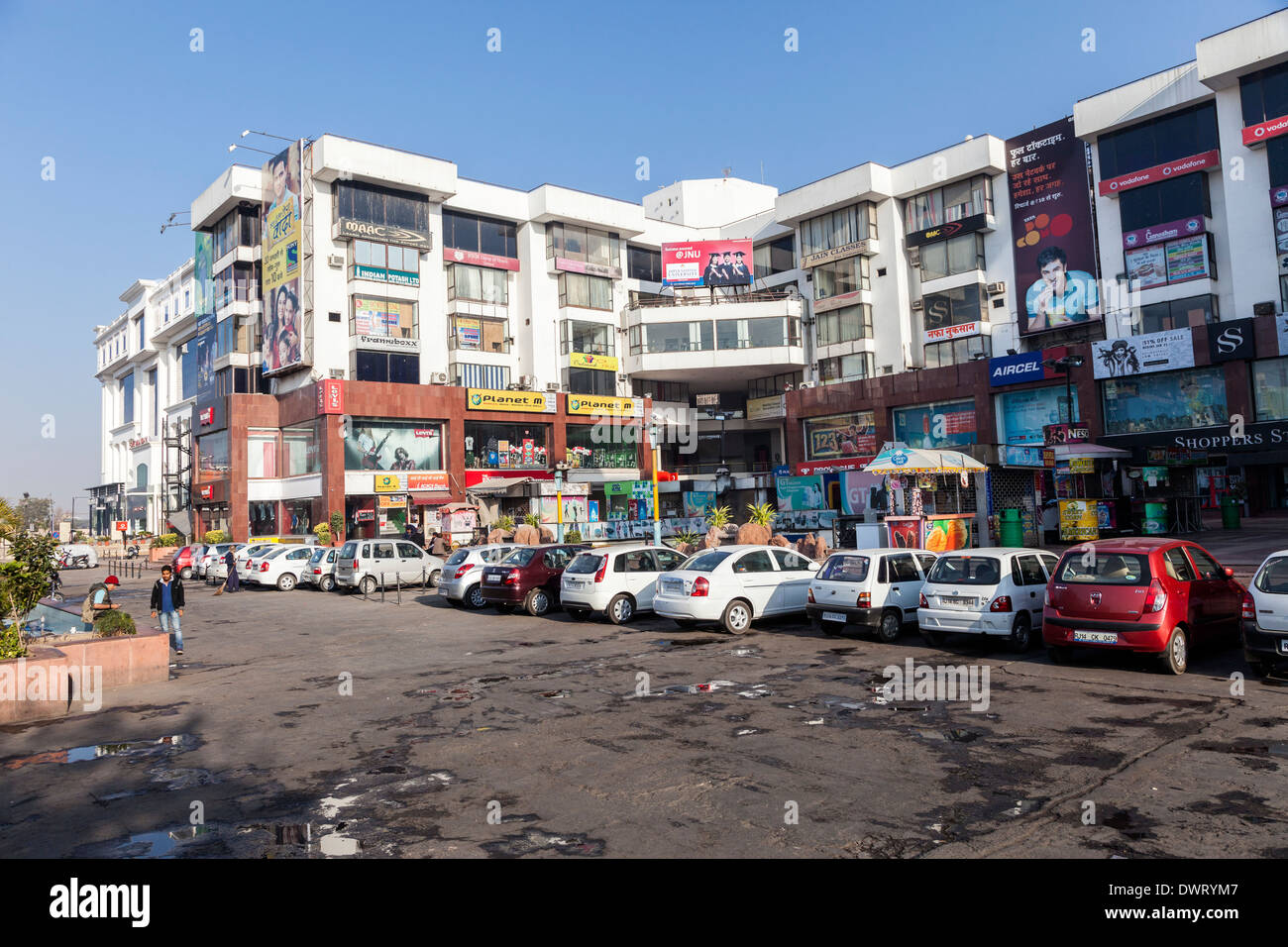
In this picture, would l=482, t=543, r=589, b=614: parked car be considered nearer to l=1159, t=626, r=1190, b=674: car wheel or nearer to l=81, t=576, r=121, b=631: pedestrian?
l=81, t=576, r=121, b=631: pedestrian

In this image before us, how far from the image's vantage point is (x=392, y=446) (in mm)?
46562

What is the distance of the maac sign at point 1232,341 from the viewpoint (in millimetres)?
35406

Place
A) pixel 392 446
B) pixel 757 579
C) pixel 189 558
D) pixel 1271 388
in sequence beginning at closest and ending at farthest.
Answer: pixel 757 579 < pixel 1271 388 < pixel 189 558 < pixel 392 446

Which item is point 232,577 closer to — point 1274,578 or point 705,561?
point 705,561

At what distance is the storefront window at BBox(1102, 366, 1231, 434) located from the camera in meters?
36.7

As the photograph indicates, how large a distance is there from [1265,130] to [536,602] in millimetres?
37858

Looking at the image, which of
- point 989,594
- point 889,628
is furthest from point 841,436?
point 989,594

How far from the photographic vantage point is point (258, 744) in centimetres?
823

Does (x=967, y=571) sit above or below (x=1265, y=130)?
below

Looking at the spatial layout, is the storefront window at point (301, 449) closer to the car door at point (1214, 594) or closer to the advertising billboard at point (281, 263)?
the advertising billboard at point (281, 263)

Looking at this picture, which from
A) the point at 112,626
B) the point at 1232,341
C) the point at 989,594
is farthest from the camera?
the point at 1232,341

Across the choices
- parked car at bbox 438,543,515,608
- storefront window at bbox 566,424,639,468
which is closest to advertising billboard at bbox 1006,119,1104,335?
storefront window at bbox 566,424,639,468

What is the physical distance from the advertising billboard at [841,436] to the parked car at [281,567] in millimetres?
33395
